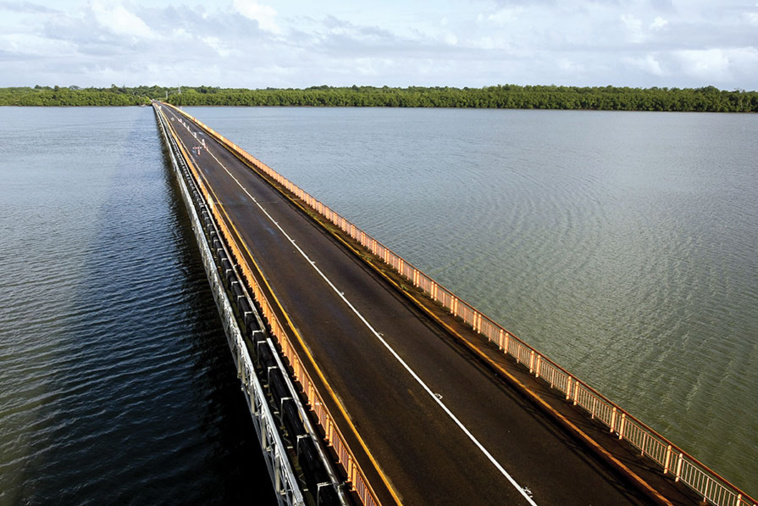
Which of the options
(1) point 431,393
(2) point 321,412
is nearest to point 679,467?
(1) point 431,393

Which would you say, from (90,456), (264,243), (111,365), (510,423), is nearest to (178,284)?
(264,243)

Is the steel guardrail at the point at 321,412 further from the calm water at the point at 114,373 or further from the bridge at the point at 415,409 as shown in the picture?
the calm water at the point at 114,373

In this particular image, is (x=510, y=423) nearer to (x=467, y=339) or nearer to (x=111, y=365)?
(x=467, y=339)

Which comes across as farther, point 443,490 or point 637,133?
point 637,133

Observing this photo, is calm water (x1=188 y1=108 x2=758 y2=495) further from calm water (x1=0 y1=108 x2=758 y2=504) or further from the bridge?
the bridge

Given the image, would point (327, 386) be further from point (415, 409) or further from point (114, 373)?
point (114, 373)

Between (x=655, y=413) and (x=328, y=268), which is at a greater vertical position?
(x=328, y=268)

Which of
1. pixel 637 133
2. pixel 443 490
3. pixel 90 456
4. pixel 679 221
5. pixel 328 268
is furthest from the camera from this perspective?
pixel 637 133
